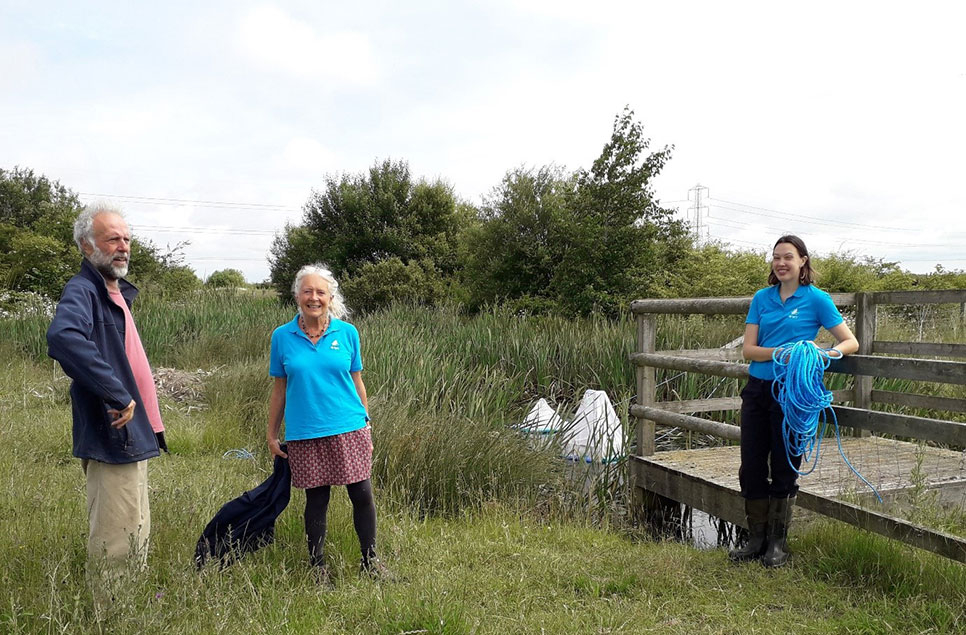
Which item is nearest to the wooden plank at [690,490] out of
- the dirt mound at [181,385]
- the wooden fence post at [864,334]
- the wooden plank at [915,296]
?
the wooden fence post at [864,334]

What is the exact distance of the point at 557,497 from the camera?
17.6 ft

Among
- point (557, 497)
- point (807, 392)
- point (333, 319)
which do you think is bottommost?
point (557, 497)

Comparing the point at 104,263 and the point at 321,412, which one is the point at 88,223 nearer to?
the point at 104,263

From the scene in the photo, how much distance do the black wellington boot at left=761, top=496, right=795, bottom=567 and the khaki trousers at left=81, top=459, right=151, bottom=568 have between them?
292 cm

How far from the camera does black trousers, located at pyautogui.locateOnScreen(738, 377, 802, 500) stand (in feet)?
12.1

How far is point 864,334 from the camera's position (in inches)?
222

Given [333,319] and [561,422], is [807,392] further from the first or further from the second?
[561,422]

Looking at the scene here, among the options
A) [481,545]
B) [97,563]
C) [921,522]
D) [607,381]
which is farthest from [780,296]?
[607,381]

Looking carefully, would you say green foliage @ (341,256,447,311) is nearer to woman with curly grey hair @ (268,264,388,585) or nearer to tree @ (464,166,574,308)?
tree @ (464,166,574,308)

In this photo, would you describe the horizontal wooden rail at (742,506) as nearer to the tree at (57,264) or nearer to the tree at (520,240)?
the tree at (520,240)

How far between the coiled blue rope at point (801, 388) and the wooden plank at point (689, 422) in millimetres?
1147

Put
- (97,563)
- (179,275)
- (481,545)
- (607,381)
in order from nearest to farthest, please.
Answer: (97,563), (481,545), (607,381), (179,275)

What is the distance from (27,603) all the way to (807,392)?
3410mm

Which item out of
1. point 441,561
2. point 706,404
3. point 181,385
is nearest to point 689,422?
point 706,404
